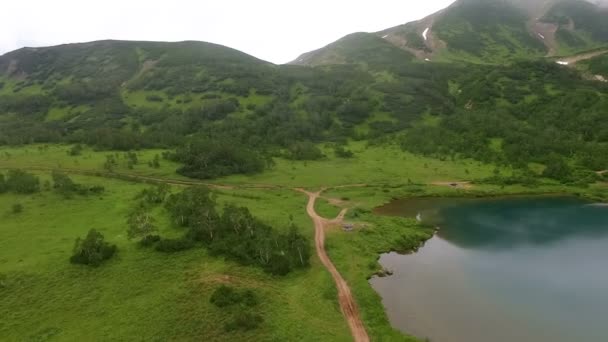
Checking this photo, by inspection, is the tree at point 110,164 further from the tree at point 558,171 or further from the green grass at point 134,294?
the tree at point 558,171

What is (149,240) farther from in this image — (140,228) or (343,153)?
(343,153)

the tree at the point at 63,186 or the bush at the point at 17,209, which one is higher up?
the tree at the point at 63,186

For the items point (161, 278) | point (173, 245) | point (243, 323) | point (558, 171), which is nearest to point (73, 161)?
point (173, 245)

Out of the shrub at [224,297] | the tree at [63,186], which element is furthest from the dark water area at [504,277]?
the tree at [63,186]

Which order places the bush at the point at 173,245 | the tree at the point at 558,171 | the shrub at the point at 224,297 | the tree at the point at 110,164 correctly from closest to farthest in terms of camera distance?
the shrub at the point at 224,297
the bush at the point at 173,245
the tree at the point at 558,171
the tree at the point at 110,164

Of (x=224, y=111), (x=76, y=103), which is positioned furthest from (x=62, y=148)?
(x=76, y=103)

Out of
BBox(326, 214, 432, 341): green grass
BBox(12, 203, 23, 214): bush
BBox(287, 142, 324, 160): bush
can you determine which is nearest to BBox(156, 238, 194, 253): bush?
BBox(326, 214, 432, 341): green grass

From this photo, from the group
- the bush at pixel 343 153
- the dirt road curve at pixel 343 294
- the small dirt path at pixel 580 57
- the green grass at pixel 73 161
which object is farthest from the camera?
the small dirt path at pixel 580 57
